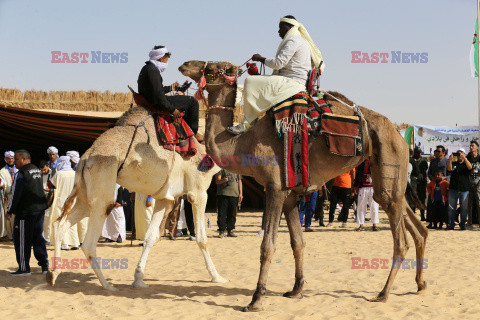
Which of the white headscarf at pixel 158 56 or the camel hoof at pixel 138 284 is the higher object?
the white headscarf at pixel 158 56

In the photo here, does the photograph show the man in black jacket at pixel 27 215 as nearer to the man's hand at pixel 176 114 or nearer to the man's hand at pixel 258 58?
the man's hand at pixel 176 114

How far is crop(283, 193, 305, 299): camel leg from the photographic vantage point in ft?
23.4

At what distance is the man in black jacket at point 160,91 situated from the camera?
7.87 m

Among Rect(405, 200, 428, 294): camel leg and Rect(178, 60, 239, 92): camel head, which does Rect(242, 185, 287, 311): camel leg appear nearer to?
Rect(178, 60, 239, 92): camel head

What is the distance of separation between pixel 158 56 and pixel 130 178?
1.87 m

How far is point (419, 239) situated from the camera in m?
7.16

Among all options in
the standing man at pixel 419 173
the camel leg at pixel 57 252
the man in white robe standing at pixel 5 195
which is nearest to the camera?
the camel leg at pixel 57 252

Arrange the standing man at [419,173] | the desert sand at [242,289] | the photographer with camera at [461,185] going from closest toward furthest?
the desert sand at [242,289] → the photographer with camera at [461,185] → the standing man at [419,173]

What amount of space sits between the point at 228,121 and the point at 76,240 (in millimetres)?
6767

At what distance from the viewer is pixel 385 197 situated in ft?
22.5

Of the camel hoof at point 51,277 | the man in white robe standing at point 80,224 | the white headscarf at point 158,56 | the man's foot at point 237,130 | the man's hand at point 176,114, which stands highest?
the white headscarf at point 158,56

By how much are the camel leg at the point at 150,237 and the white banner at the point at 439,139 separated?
60.9 feet

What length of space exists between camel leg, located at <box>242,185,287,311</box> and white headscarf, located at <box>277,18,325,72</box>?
71.8 inches

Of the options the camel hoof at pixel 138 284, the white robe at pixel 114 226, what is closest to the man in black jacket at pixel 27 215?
the camel hoof at pixel 138 284
